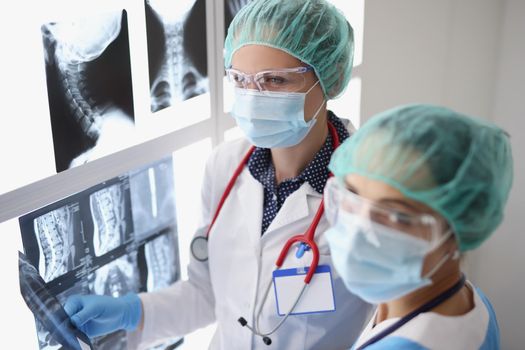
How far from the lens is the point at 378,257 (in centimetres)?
102

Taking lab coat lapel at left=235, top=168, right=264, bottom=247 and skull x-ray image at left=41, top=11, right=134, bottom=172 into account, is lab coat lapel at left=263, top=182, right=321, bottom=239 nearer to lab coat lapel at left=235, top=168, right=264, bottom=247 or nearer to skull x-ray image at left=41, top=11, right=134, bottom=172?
lab coat lapel at left=235, top=168, right=264, bottom=247

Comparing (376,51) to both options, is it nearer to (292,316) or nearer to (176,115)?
(176,115)

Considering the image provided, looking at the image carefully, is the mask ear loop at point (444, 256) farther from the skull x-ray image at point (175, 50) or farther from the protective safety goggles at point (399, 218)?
the skull x-ray image at point (175, 50)

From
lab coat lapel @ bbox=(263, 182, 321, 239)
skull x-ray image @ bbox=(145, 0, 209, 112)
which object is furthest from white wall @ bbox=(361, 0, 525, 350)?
lab coat lapel @ bbox=(263, 182, 321, 239)

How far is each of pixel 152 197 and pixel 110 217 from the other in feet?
0.59

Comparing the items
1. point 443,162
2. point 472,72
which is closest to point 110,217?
point 443,162

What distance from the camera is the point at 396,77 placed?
8.89 feet

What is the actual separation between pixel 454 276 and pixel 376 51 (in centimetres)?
167

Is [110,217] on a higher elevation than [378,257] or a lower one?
lower

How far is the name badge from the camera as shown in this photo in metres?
1.47

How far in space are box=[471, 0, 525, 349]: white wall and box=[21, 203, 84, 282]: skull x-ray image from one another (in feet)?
7.12

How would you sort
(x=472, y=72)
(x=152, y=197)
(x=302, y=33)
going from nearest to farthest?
(x=302, y=33) → (x=152, y=197) → (x=472, y=72)

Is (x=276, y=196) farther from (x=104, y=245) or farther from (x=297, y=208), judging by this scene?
(x=104, y=245)

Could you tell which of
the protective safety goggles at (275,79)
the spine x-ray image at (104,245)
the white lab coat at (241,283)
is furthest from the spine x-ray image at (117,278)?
the protective safety goggles at (275,79)
